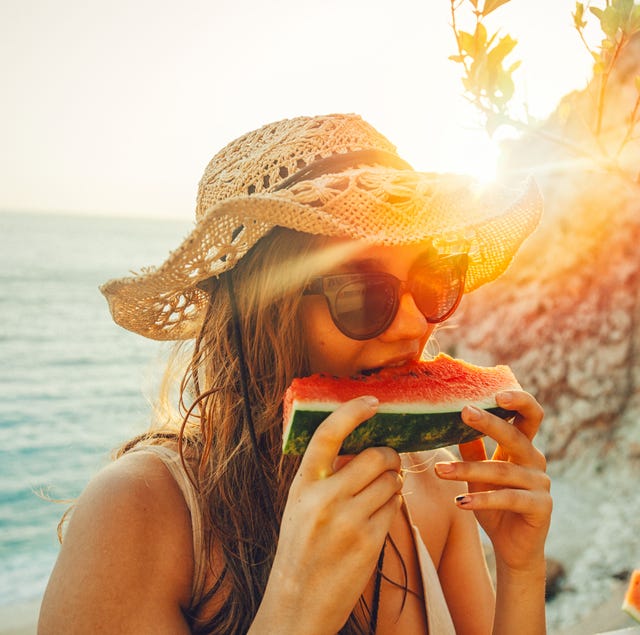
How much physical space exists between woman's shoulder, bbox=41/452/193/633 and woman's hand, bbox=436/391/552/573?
909 millimetres

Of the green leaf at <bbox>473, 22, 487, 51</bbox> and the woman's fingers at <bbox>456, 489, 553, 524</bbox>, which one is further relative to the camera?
the green leaf at <bbox>473, 22, 487, 51</bbox>

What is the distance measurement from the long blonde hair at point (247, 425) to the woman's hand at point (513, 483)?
25.2 inches

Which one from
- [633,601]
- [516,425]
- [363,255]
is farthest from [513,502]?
[633,601]

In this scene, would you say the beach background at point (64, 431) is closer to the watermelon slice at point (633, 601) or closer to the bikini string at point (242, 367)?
the bikini string at point (242, 367)

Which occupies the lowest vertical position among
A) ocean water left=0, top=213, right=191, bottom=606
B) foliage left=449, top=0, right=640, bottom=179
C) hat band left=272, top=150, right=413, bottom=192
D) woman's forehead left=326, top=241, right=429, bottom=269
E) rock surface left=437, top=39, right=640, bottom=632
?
ocean water left=0, top=213, right=191, bottom=606

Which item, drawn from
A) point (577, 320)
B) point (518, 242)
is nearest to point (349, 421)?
point (518, 242)

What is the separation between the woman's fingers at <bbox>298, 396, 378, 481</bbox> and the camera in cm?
151

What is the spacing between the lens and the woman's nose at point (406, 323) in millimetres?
2051

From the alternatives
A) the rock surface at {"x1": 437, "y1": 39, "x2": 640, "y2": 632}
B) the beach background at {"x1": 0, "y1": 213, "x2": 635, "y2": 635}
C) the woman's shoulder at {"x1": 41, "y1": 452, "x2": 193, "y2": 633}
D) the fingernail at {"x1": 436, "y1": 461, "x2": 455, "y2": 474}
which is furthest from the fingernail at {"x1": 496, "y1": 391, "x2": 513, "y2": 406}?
the rock surface at {"x1": 437, "y1": 39, "x2": 640, "y2": 632}

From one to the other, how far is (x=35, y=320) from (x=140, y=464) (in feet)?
105

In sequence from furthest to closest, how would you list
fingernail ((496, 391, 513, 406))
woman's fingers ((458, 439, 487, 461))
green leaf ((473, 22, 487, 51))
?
green leaf ((473, 22, 487, 51))
woman's fingers ((458, 439, 487, 461))
fingernail ((496, 391, 513, 406))

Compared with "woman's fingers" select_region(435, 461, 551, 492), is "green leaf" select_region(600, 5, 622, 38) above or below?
above

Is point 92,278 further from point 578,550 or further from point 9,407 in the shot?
point 578,550

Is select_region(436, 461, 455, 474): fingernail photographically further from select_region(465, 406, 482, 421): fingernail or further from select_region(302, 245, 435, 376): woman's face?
select_region(302, 245, 435, 376): woman's face
